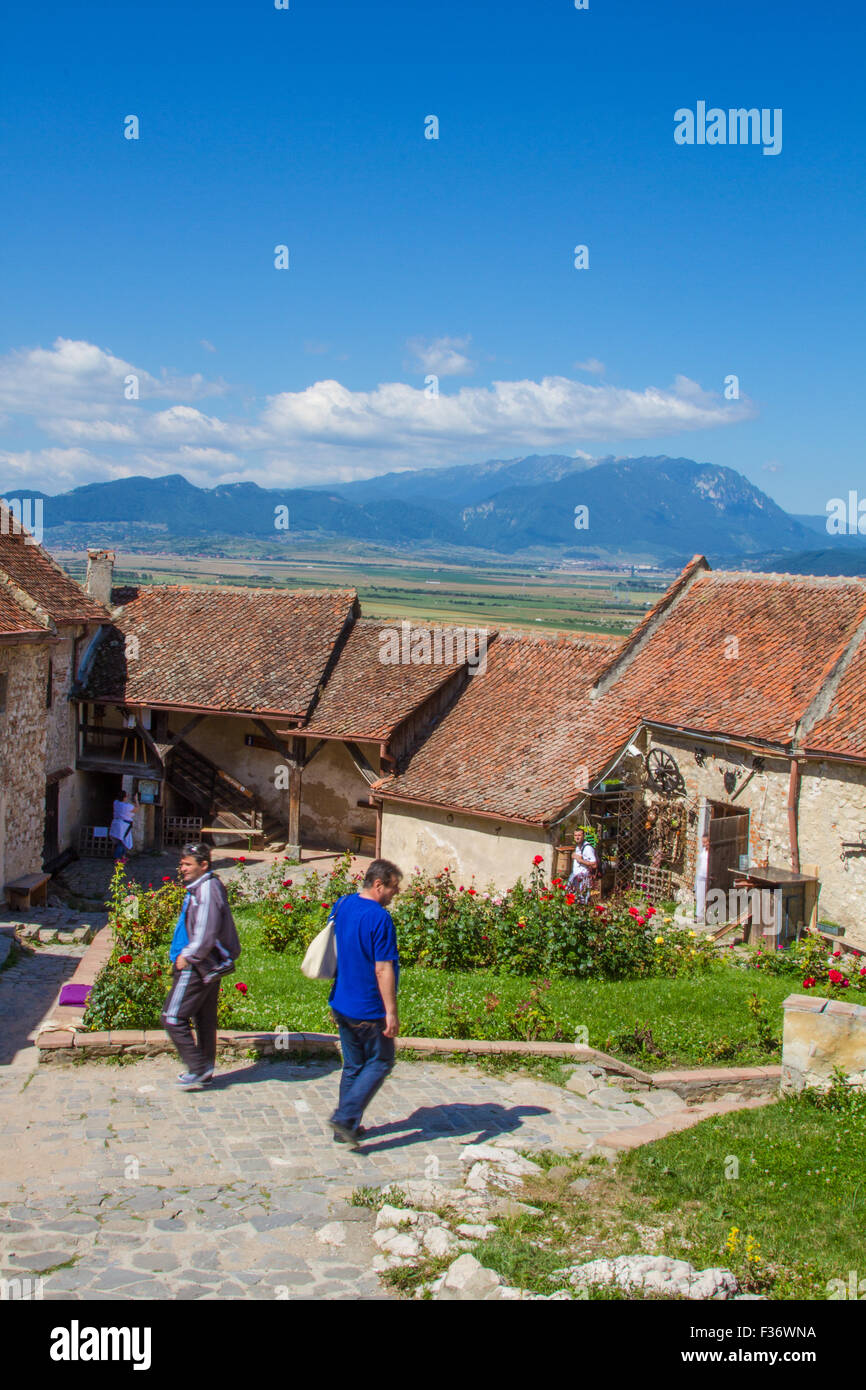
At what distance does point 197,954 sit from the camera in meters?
8.84

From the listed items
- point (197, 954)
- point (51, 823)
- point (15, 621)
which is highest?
point (15, 621)

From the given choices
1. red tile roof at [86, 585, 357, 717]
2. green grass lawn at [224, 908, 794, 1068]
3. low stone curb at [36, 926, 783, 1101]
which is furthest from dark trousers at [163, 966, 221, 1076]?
red tile roof at [86, 585, 357, 717]

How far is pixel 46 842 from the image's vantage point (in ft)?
76.6

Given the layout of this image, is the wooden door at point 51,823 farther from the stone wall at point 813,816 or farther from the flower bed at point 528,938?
the stone wall at point 813,816

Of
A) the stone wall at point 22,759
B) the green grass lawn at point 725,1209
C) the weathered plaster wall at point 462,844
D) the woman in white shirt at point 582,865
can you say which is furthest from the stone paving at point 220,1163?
the stone wall at point 22,759

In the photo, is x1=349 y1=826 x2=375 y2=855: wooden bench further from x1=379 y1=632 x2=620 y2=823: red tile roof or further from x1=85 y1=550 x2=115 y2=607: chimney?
x1=85 y1=550 x2=115 y2=607: chimney

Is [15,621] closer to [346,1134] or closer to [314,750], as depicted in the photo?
[314,750]

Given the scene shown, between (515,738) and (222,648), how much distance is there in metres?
8.41

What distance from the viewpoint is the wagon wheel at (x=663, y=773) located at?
20344 mm

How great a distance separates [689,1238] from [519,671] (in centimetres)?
1849

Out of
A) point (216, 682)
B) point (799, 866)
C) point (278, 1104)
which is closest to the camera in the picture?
point (278, 1104)

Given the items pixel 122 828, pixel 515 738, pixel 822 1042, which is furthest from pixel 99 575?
pixel 822 1042

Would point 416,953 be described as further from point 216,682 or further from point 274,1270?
point 216,682
